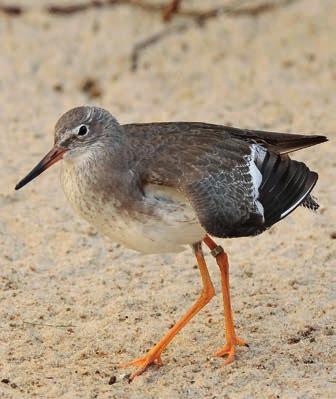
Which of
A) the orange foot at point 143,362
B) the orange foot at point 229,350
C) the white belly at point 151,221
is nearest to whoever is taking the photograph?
the white belly at point 151,221

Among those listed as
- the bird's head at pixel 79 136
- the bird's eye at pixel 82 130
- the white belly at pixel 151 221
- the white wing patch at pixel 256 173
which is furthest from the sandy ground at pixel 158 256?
the bird's eye at pixel 82 130

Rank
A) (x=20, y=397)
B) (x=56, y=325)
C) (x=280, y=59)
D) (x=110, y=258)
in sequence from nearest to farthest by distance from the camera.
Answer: (x=20, y=397) → (x=56, y=325) → (x=110, y=258) → (x=280, y=59)

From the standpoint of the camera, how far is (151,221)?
5.48 m

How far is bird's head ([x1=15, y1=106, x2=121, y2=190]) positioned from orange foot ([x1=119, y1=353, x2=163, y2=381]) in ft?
3.92

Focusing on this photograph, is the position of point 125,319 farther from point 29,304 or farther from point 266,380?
point 266,380

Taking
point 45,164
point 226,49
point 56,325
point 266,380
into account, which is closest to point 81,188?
point 45,164

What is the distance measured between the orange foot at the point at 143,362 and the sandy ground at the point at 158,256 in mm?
48

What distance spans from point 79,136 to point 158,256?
5.32ft

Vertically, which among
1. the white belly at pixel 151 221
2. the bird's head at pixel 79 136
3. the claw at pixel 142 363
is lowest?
the claw at pixel 142 363

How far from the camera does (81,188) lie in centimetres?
564

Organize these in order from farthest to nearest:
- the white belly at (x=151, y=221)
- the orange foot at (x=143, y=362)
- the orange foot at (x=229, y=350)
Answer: the orange foot at (x=229, y=350) < the orange foot at (x=143, y=362) < the white belly at (x=151, y=221)

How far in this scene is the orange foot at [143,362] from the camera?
18.7 ft

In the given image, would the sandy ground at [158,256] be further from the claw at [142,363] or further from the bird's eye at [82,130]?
the bird's eye at [82,130]

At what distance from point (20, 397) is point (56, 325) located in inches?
35.8
